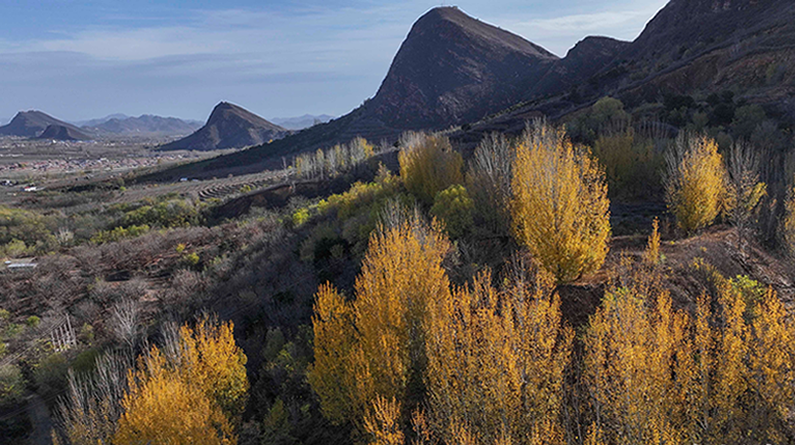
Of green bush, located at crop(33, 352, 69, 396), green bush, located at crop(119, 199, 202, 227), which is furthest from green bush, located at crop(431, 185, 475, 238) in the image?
green bush, located at crop(119, 199, 202, 227)

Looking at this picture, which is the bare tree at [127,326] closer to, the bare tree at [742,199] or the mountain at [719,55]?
the bare tree at [742,199]

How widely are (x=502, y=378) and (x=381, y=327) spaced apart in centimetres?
436

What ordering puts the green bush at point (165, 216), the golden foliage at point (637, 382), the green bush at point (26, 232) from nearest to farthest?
the golden foliage at point (637, 382) → the green bush at point (26, 232) → the green bush at point (165, 216)

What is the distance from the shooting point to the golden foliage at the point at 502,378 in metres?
8.20

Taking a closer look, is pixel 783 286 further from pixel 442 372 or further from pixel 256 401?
pixel 256 401

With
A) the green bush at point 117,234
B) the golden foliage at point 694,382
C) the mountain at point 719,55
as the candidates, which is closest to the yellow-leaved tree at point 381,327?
the golden foliage at point 694,382

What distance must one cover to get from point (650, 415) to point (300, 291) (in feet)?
66.1

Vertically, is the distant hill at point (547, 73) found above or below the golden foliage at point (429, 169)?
above

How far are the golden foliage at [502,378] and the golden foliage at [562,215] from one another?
11.6 feet

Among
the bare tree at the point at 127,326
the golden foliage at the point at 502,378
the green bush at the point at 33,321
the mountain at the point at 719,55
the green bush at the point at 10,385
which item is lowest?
the green bush at the point at 10,385

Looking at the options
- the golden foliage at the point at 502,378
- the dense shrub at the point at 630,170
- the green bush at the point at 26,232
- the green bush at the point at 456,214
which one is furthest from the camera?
the green bush at the point at 26,232

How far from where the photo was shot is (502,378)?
8117 mm

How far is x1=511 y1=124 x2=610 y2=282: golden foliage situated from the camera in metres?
11.7

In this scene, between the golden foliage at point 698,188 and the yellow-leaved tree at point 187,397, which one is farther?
the golden foliage at point 698,188
